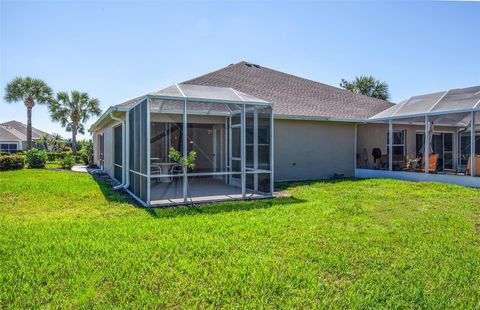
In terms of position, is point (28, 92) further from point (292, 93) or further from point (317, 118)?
point (317, 118)

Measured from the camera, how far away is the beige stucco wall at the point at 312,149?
13.1 metres

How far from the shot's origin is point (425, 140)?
487 inches

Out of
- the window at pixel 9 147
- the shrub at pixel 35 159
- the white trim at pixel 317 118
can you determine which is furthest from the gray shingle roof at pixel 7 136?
the white trim at pixel 317 118

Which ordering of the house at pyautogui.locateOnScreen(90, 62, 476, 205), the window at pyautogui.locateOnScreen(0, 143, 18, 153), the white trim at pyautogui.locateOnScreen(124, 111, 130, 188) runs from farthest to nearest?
the window at pyautogui.locateOnScreen(0, 143, 18, 153)
the white trim at pyautogui.locateOnScreen(124, 111, 130, 188)
the house at pyautogui.locateOnScreen(90, 62, 476, 205)

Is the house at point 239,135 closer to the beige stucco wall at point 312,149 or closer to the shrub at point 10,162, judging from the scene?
the beige stucco wall at point 312,149

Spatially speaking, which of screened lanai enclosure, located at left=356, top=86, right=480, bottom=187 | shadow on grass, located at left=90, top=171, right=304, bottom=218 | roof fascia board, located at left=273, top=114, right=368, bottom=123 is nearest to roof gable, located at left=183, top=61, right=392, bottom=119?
roof fascia board, located at left=273, top=114, right=368, bottom=123

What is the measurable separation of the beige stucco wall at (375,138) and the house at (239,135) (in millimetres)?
49

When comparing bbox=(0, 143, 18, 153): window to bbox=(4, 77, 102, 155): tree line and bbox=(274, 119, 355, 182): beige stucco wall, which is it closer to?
bbox=(4, 77, 102, 155): tree line

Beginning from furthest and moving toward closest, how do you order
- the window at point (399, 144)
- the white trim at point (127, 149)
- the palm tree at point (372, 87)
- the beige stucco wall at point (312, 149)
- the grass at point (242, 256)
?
the palm tree at point (372, 87) → the window at point (399, 144) → the beige stucco wall at point (312, 149) → the white trim at point (127, 149) → the grass at point (242, 256)

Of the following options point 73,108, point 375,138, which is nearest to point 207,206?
point 375,138

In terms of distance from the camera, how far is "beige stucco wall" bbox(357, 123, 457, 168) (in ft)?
50.2

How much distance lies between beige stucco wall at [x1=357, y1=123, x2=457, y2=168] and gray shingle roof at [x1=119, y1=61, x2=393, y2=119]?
70 centimetres

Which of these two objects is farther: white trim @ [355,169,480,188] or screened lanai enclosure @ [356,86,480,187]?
screened lanai enclosure @ [356,86,480,187]

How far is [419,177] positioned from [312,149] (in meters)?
4.18
